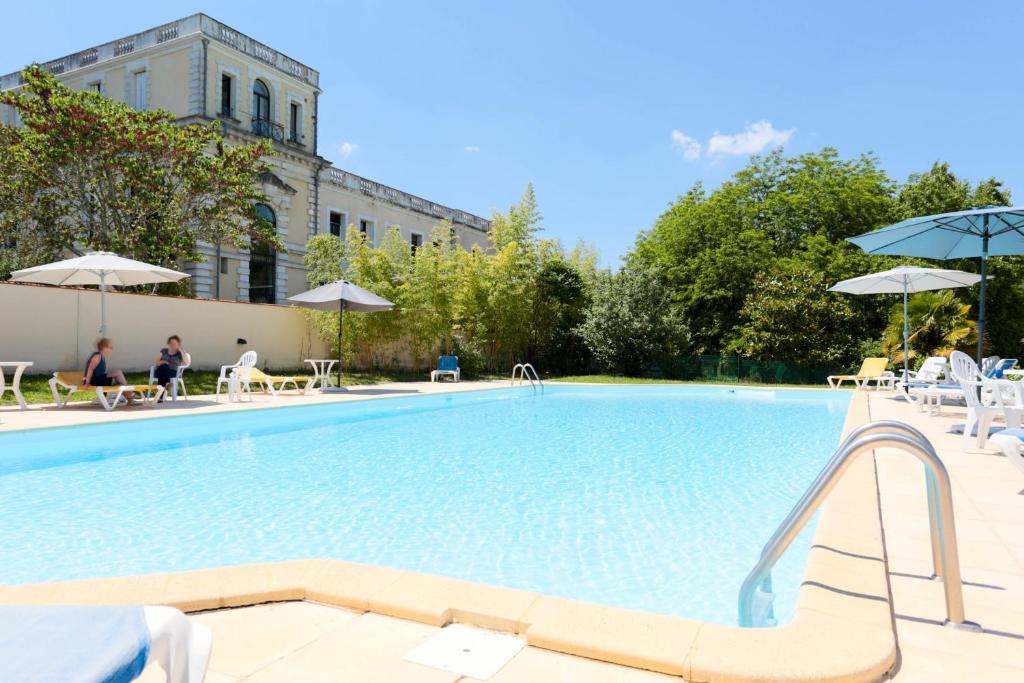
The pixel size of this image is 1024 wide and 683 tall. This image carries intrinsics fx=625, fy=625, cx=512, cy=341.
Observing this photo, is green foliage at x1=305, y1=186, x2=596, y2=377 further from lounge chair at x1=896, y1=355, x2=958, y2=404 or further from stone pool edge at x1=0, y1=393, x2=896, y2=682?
stone pool edge at x1=0, y1=393, x2=896, y2=682

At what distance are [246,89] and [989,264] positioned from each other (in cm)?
2389

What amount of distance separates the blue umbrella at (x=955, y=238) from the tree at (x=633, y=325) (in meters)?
9.26

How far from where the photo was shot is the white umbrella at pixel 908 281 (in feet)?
34.2

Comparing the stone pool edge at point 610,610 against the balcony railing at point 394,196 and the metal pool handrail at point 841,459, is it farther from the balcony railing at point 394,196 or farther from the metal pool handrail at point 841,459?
the balcony railing at point 394,196

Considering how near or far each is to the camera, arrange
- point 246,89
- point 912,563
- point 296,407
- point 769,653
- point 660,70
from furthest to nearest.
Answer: point 246,89 < point 660,70 < point 296,407 < point 912,563 < point 769,653

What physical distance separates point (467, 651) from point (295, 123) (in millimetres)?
25316

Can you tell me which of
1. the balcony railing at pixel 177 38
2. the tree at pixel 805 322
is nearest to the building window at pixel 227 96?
the balcony railing at pixel 177 38

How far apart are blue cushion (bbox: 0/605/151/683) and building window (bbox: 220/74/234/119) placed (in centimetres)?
2306

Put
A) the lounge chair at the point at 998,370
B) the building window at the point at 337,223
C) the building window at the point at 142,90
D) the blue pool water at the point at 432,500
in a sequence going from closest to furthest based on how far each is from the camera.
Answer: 1. the blue pool water at the point at 432,500
2. the lounge chair at the point at 998,370
3. the building window at the point at 142,90
4. the building window at the point at 337,223

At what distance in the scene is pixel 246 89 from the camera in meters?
21.6

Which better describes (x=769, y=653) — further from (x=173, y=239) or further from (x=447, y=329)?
(x=173, y=239)

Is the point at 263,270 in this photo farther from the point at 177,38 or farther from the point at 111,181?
the point at 177,38

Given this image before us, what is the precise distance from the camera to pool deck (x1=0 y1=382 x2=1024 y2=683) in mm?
1734

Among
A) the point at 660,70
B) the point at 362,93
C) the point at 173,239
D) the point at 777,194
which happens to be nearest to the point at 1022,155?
the point at 777,194
